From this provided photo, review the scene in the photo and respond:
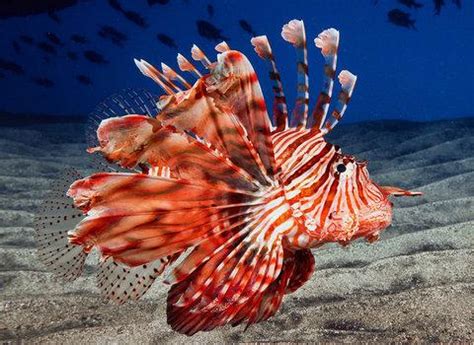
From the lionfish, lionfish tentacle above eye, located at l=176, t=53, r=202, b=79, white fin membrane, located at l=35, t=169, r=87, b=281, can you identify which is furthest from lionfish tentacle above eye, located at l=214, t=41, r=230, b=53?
white fin membrane, located at l=35, t=169, r=87, b=281

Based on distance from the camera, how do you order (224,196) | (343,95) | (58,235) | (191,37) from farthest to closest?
(191,37) → (58,235) → (343,95) → (224,196)

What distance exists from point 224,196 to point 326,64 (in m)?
0.75

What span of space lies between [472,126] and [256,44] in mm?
6790

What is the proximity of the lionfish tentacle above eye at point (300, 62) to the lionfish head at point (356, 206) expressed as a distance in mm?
380

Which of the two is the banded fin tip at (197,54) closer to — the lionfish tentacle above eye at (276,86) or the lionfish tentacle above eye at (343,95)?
the lionfish tentacle above eye at (276,86)

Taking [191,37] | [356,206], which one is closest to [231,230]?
[356,206]

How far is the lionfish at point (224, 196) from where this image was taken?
4.75ft

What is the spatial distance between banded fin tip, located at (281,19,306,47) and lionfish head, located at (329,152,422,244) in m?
0.50

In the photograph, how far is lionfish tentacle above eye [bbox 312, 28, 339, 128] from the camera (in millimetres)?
1905

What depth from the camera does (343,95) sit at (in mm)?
2080

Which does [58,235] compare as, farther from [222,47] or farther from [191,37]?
[191,37]

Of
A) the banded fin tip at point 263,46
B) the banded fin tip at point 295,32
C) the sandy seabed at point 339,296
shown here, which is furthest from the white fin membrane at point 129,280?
the banded fin tip at point 295,32

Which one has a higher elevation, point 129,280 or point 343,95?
point 343,95

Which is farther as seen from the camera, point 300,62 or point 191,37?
point 191,37
